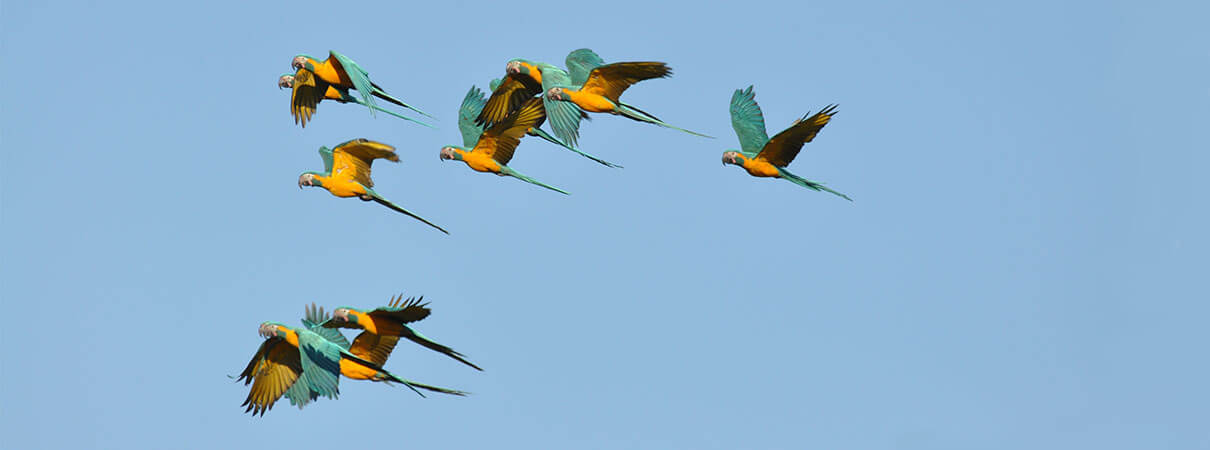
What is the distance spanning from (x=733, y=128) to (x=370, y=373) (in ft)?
28.8

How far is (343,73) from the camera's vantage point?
101ft

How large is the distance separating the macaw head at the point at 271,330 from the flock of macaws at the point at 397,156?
0.06 feet

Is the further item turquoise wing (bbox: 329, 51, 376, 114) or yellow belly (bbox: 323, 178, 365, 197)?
yellow belly (bbox: 323, 178, 365, 197)

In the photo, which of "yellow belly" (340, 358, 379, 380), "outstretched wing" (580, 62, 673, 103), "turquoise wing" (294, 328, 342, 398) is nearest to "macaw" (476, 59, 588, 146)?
"outstretched wing" (580, 62, 673, 103)

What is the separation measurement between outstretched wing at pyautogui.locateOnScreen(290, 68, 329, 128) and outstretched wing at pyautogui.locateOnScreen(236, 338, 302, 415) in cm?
458

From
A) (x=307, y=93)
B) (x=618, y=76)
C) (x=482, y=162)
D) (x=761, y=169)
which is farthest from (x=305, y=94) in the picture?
(x=761, y=169)

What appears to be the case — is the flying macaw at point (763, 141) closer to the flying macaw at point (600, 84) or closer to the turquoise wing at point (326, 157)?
the flying macaw at point (600, 84)

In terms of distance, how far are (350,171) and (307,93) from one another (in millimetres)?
1770

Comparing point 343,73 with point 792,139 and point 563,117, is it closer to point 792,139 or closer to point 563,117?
point 563,117

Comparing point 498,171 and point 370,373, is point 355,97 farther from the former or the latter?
point 370,373

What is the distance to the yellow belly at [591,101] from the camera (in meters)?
29.7

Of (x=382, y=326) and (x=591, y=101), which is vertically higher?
(x=591, y=101)

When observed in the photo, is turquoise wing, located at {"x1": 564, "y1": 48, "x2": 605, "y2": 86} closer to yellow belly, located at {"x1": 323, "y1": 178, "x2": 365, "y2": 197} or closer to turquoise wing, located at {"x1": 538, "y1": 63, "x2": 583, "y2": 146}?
turquoise wing, located at {"x1": 538, "y1": 63, "x2": 583, "y2": 146}

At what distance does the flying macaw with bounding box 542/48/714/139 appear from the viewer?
95.3 feet
